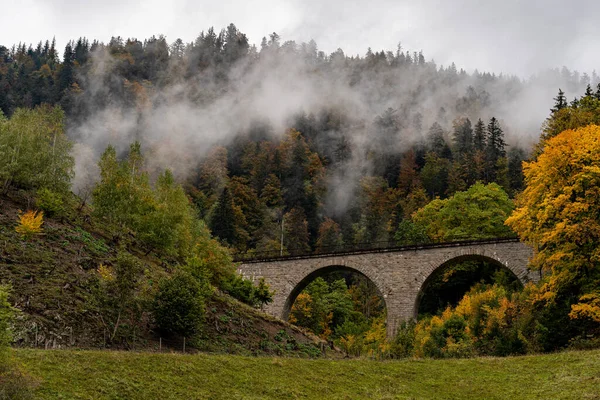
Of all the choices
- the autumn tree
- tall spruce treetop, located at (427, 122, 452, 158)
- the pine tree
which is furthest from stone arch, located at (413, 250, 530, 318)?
tall spruce treetop, located at (427, 122, 452, 158)

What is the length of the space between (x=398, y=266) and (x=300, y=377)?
24290 millimetres

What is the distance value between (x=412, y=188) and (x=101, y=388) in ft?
289

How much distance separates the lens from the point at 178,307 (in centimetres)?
2933

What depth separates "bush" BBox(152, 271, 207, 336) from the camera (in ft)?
95.7

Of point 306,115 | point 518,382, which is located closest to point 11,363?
point 518,382

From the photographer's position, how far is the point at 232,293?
147ft

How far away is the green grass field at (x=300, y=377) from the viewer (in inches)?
750

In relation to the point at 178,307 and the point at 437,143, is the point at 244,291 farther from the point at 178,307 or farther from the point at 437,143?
the point at 437,143

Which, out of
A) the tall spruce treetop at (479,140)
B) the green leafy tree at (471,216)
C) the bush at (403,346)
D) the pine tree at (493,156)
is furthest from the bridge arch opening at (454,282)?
the tall spruce treetop at (479,140)

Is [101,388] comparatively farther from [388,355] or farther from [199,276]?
[388,355]

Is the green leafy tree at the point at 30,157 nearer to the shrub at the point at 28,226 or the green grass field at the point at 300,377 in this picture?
the shrub at the point at 28,226

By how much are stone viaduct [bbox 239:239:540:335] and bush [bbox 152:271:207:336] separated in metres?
20.5

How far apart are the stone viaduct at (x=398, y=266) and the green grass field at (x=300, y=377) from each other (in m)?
16.3

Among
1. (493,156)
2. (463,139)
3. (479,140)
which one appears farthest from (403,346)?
(463,139)
